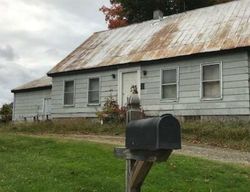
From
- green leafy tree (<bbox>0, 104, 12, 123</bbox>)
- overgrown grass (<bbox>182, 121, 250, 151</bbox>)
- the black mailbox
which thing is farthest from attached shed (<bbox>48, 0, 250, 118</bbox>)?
the black mailbox

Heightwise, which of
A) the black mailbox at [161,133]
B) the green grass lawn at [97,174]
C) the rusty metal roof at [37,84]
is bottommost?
the green grass lawn at [97,174]

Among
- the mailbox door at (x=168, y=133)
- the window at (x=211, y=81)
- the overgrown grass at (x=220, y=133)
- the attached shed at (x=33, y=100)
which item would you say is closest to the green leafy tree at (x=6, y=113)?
the attached shed at (x=33, y=100)

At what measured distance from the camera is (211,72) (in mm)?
19281

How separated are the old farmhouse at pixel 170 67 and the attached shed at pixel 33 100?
13.4ft

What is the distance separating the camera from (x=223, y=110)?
1855 cm

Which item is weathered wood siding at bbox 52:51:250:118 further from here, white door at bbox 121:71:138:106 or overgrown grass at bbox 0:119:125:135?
overgrown grass at bbox 0:119:125:135

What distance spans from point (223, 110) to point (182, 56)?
2882mm

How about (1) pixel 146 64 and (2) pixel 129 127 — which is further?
(1) pixel 146 64

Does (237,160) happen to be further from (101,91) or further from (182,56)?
(101,91)

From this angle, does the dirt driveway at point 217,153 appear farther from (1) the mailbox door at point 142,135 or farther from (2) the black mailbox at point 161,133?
(2) the black mailbox at point 161,133

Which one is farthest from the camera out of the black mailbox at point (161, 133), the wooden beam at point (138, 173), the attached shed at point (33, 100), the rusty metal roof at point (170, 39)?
the attached shed at point (33, 100)

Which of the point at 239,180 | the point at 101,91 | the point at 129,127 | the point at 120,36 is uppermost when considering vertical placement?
the point at 120,36

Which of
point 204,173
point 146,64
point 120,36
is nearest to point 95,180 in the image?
point 204,173

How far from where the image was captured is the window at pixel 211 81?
18938mm
